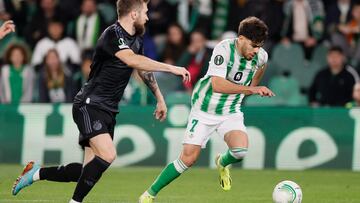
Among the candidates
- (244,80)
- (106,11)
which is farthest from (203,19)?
(244,80)

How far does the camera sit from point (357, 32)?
18734 mm

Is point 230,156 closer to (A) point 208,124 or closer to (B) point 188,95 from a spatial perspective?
(A) point 208,124

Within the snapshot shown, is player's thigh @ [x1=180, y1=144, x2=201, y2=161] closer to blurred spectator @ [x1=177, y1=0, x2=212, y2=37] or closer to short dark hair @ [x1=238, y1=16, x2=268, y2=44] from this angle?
short dark hair @ [x1=238, y1=16, x2=268, y2=44]

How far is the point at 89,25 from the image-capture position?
63.0ft

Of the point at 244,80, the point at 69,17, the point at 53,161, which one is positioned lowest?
the point at 53,161

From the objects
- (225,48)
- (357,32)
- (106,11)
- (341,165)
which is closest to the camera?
(225,48)

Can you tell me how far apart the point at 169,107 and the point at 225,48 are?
518 cm

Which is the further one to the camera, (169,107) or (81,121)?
Result: (169,107)

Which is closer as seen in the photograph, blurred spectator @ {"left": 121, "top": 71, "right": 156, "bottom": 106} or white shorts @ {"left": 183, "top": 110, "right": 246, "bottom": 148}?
white shorts @ {"left": 183, "top": 110, "right": 246, "bottom": 148}

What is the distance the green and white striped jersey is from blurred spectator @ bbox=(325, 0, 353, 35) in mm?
7861

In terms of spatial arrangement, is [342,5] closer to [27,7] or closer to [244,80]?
[27,7]

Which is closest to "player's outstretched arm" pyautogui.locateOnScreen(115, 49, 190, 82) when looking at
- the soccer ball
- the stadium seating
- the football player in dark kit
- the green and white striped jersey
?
the football player in dark kit

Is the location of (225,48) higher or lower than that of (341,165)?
higher

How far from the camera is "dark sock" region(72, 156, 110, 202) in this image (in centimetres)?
959
